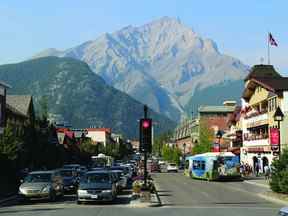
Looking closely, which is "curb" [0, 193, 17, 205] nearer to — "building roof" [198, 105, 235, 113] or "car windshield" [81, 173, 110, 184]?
"car windshield" [81, 173, 110, 184]

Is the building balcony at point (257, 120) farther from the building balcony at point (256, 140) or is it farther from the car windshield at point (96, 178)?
the car windshield at point (96, 178)

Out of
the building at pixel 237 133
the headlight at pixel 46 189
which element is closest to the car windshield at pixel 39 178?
the headlight at pixel 46 189

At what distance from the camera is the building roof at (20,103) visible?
282ft

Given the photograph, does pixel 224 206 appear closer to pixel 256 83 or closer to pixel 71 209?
pixel 71 209

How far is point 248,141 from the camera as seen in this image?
88.5 meters

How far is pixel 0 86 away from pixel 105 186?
41934mm

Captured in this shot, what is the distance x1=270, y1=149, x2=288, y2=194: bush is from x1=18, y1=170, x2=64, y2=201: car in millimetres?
12786

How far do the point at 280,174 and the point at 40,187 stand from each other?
45.4 ft

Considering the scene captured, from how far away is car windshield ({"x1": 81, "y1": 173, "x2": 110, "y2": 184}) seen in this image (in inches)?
1181

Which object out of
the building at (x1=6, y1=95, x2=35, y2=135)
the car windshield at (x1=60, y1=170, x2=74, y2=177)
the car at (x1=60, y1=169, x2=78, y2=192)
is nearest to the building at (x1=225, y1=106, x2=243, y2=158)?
the building at (x1=6, y1=95, x2=35, y2=135)

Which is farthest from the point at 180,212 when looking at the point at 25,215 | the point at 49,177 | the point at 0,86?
the point at 0,86

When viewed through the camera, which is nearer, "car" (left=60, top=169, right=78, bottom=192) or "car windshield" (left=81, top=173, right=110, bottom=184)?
"car windshield" (left=81, top=173, right=110, bottom=184)

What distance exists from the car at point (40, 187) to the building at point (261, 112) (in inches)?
1547

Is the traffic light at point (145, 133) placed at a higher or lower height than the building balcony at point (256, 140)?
lower
